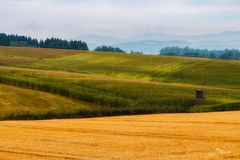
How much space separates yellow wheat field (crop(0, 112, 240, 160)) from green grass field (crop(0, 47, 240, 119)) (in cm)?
1405

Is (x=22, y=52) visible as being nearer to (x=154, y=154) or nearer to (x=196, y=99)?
(x=196, y=99)

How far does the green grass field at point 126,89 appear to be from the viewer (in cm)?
4053

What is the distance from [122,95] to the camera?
167 feet

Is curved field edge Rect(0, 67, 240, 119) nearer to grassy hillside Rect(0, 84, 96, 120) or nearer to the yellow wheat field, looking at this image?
grassy hillside Rect(0, 84, 96, 120)

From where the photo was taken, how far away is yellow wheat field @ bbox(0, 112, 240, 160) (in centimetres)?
1612

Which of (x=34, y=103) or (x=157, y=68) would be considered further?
(x=157, y=68)

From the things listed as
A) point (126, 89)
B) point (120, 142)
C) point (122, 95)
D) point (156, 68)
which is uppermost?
point (156, 68)

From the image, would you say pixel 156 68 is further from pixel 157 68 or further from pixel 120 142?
pixel 120 142

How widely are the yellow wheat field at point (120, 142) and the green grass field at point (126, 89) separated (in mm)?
14054

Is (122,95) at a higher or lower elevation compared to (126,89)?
lower

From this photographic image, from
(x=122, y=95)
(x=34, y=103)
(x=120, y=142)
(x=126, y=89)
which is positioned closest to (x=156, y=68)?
(x=126, y=89)

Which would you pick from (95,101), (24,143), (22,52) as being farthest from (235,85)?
(22,52)

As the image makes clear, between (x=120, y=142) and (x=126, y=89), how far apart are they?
114 ft

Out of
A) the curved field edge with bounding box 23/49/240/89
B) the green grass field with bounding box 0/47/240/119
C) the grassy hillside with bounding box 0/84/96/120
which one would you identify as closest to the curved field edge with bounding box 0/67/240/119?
the green grass field with bounding box 0/47/240/119
